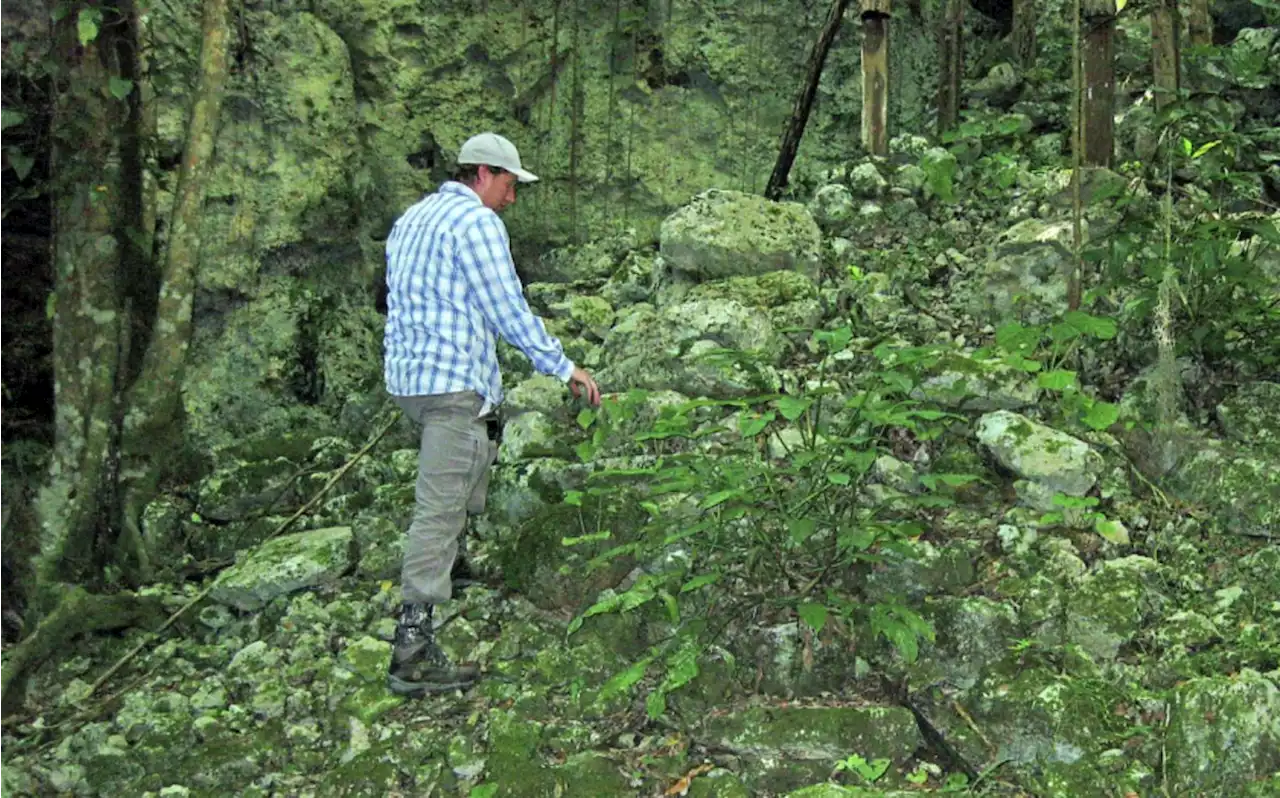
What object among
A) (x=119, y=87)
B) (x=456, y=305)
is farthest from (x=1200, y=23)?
(x=119, y=87)

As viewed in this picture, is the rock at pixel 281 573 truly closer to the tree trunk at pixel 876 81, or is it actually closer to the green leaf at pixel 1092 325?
the green leaf at pixel 1092 325

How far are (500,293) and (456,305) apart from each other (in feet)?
0.55

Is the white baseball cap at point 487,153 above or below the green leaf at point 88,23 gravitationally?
below

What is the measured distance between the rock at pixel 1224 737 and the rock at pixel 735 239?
3.05 m

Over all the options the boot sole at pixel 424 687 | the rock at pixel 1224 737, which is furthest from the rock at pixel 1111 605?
the boot sole at pixel 424 687

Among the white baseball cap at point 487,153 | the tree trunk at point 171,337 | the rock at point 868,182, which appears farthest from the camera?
the rock at point 868,182

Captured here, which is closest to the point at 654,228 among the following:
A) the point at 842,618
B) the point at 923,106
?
the point at 923,106

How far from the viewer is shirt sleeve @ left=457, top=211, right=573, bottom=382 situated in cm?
387

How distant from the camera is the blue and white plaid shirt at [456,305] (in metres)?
3.88

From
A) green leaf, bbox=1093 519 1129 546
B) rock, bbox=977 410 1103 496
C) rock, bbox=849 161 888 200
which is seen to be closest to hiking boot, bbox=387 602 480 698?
rock, bbox=977 410 1103 496

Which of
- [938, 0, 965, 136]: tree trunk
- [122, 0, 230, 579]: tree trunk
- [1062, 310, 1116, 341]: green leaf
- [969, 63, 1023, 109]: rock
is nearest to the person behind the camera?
[1062, 310, 1116, 341]: green leaf

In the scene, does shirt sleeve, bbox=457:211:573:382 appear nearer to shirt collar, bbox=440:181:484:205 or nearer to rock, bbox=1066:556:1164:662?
shirt collar, bbox=440:181:484:205

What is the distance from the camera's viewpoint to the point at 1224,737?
10.3ft

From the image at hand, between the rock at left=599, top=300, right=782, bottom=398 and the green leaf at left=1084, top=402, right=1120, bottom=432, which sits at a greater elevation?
the rock at left=599, top=300, right=782, bottom=398
